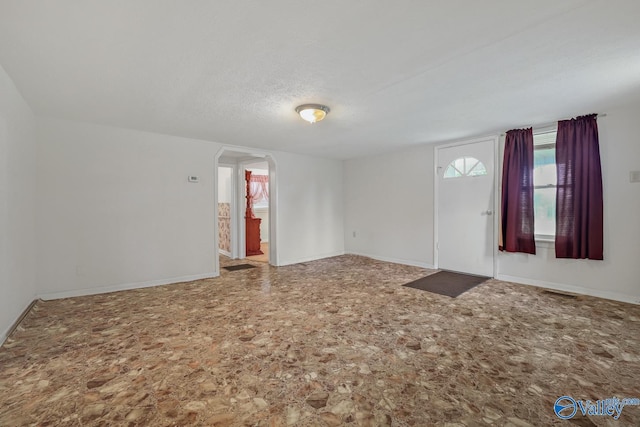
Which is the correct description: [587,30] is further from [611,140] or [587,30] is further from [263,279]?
[263,279]

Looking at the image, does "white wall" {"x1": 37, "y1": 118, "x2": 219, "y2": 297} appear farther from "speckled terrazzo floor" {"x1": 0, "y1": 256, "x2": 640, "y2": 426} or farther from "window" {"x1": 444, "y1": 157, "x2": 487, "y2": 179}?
"window" {"x1": 444, "y1": 157, "x2": 487, "y2": 179}

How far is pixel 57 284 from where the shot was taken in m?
3.60

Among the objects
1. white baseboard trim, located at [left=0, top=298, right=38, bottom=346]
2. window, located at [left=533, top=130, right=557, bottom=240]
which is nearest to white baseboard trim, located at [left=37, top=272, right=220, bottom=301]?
white baseboard trim, located at [left=0, top=298, right=38, bottom=346]

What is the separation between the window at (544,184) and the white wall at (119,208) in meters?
5.00

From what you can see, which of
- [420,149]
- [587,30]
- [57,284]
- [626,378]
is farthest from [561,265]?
[57,284]

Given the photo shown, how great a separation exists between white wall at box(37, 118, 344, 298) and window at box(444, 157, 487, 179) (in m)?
4.10

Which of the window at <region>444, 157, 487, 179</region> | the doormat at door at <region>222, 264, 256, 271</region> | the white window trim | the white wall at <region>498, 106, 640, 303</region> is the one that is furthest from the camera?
the doormat at door at <region>222, 264, 256, 271</region>

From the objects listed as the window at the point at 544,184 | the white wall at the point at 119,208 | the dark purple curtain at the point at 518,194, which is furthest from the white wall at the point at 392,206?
the white wall at the point at 119,208

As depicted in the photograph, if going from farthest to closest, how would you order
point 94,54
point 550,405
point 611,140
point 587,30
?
point 611,140 → point 94,54 → point 587,30 → point 550,405

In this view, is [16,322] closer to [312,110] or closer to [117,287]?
[117,287]

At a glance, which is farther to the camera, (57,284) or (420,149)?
(420,149)

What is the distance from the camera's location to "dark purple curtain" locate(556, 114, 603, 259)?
138 inches

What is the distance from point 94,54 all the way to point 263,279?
350 centimetres

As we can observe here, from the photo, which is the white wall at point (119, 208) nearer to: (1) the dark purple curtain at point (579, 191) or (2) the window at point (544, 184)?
(2) the window at point (544, 184)
